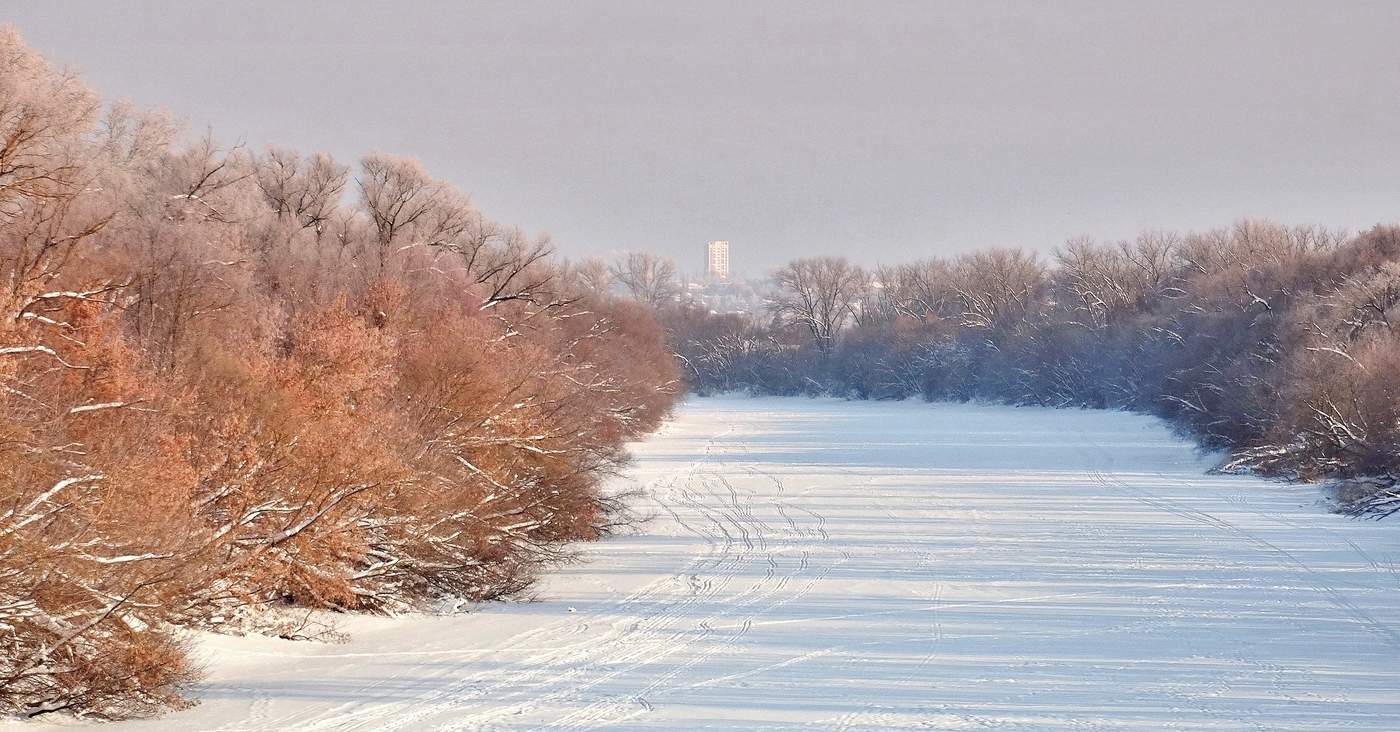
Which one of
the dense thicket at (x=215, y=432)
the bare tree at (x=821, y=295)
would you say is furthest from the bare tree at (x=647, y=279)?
the dense thicket at (x=215, y=432)

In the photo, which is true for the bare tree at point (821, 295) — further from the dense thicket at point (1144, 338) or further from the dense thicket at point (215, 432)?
the dense thicket at point (215, 432)

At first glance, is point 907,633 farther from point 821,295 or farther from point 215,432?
point 821,295

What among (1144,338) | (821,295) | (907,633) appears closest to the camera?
(907,633)

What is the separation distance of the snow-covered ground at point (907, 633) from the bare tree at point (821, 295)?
94.1m

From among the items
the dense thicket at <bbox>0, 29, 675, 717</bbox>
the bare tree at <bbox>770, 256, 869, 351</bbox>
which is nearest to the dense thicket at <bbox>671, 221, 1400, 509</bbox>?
the bare tree at <bbox>770, 256, 869, 351</bbox>

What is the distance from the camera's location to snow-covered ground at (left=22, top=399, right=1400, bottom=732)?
12758mm

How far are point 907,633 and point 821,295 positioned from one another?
11214cm

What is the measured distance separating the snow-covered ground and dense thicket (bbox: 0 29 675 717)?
0.91 m

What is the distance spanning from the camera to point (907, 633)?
55.1 feet

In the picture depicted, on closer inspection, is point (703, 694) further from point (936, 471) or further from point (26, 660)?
point (936, 471)

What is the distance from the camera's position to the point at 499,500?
21.3m

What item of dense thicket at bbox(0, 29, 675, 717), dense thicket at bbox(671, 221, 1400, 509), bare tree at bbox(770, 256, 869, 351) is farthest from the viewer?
bare tree at bbox(770, 256, 869, 351)

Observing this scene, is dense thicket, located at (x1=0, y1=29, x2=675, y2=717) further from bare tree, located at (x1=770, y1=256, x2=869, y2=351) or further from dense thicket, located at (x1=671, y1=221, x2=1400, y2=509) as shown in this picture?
bare tree, located at (x1=770, y1=256, x2=869, y2=351)

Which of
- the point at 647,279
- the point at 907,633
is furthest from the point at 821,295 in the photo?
the point at 907,633
